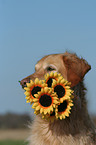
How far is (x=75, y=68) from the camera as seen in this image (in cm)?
330

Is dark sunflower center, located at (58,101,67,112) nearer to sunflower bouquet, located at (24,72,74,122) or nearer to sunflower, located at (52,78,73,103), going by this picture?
sunflower bouquet, located at (24,72,74,122)

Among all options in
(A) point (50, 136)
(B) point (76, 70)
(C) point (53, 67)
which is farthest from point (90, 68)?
(A) point (50, 136)

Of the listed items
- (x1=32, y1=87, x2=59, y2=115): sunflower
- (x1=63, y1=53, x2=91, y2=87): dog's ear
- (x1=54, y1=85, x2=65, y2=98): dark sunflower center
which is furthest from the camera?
(x1=63, y1=53, x2=91, y2=87): dog's ear

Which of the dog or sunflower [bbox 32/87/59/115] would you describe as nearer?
sunflower [bbox 32/87/59/115]

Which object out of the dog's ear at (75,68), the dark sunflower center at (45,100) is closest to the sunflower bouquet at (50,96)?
the dark sunflower center at (45,100)

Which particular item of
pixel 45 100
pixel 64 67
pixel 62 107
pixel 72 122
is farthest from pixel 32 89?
pixel 72 122

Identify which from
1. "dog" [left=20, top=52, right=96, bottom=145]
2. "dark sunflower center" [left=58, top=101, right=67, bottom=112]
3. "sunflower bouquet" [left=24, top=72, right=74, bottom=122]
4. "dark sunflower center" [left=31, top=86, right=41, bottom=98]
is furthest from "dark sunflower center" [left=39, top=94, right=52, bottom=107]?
"dog" [left=20, top=52, right=96, bottom=145]

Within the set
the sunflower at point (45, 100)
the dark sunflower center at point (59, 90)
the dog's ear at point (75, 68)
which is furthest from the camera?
the dog's ear at point (75, 68)

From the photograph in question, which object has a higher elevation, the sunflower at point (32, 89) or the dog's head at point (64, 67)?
the dog's head at point (64, 67)

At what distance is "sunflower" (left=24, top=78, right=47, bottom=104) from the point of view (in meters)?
2.93

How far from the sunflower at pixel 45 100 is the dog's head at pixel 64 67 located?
0.42 meters

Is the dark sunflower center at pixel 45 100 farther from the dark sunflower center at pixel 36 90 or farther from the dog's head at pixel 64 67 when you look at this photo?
the dog's head at pixel 64 67

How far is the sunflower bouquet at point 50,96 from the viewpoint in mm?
2859

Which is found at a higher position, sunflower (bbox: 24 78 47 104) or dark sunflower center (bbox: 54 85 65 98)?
sunflower (bbox: 24 78 47 104)
